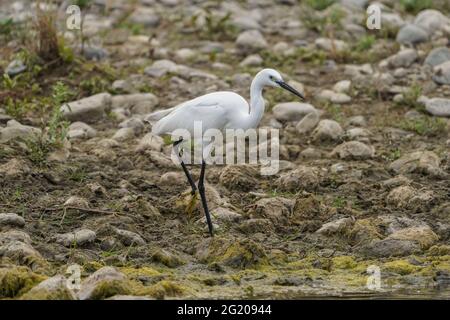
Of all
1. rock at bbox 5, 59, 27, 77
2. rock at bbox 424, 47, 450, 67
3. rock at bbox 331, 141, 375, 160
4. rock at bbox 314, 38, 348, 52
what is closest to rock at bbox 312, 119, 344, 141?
rock at bbox 331, 141, 375, 160

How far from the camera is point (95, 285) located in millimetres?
7578

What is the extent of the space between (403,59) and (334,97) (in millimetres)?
1703

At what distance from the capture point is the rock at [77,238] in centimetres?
903

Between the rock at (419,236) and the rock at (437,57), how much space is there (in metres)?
5.82

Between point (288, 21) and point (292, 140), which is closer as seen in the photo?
point (292, 140)

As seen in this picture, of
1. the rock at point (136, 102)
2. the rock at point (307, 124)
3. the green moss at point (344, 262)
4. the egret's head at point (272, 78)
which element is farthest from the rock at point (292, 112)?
the green moss at point (344, 262)

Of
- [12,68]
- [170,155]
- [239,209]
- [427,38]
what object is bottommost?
[239,209]

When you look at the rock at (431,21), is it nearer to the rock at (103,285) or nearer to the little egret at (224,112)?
the little egret at (224,112)

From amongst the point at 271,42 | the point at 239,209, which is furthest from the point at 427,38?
the point at 239,209

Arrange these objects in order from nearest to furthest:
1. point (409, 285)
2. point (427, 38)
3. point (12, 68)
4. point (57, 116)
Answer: point (409, 285) < point (57, 116) < point (12, 68) < point (427, 38)

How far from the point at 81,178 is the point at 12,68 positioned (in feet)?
11.6

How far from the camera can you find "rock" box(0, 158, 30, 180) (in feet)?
34.1

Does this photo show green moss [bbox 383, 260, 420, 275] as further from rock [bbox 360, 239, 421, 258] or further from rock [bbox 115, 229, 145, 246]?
rock [bbox 115, 229, 145, 246]
